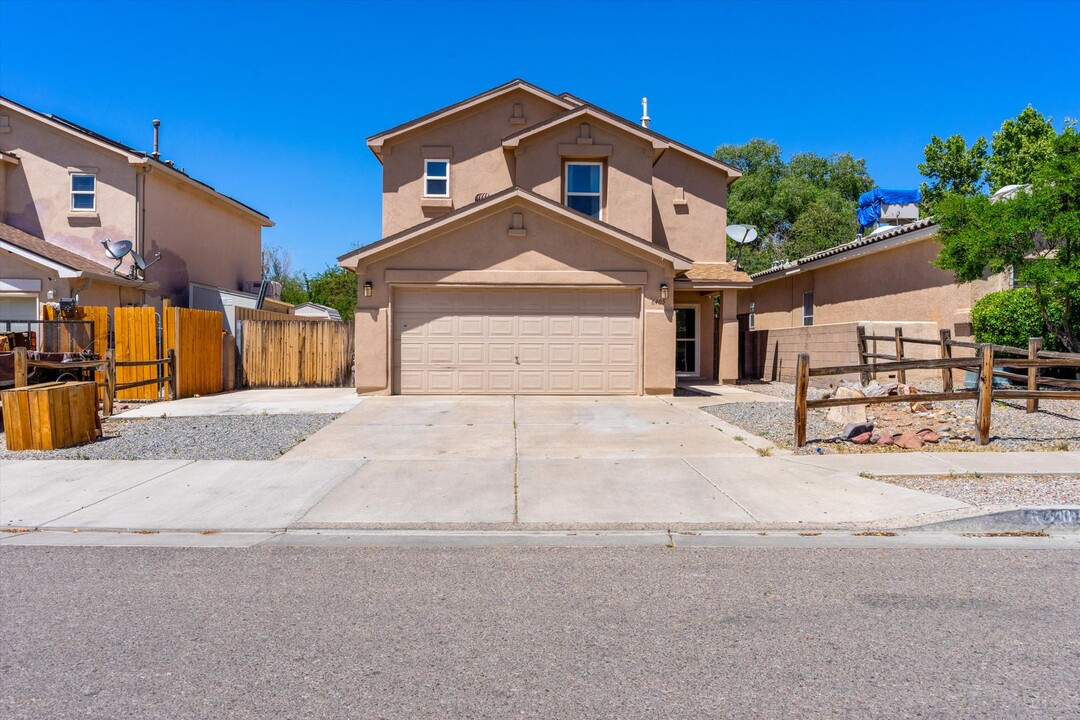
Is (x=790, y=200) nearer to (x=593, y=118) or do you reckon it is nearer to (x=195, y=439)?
(x=593, y=118)

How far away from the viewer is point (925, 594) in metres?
5.31

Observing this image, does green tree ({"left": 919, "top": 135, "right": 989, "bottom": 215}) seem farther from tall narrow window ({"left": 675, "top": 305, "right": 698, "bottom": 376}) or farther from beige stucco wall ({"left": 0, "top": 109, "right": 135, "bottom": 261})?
beige stucco wall ({"left": 0, "top": 109, "right": 135, "bottom": 261})

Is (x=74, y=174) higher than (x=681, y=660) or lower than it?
higher

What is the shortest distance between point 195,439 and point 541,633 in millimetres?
8722

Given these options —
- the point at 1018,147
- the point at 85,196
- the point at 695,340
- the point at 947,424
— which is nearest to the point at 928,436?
the point at 947,424

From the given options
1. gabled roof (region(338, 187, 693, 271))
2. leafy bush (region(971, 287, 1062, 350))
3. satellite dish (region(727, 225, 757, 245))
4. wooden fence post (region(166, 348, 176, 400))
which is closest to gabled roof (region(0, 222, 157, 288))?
wooden fence post (region(166, 348, 176, 400))

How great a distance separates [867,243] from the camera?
67.5 feet

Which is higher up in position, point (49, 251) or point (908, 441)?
point (49, 251)

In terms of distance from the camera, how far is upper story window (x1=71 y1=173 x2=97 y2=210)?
2084 centimetres

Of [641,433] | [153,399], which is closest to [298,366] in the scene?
[153,399]

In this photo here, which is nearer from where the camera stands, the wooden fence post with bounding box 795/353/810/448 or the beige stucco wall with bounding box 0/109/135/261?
the wooden fence post with bounding box 795/353/810/448

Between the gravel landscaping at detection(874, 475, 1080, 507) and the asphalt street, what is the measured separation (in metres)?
1.38

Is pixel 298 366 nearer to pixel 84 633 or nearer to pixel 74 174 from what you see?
pixel 74 174

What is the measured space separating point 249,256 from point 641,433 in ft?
70.4
